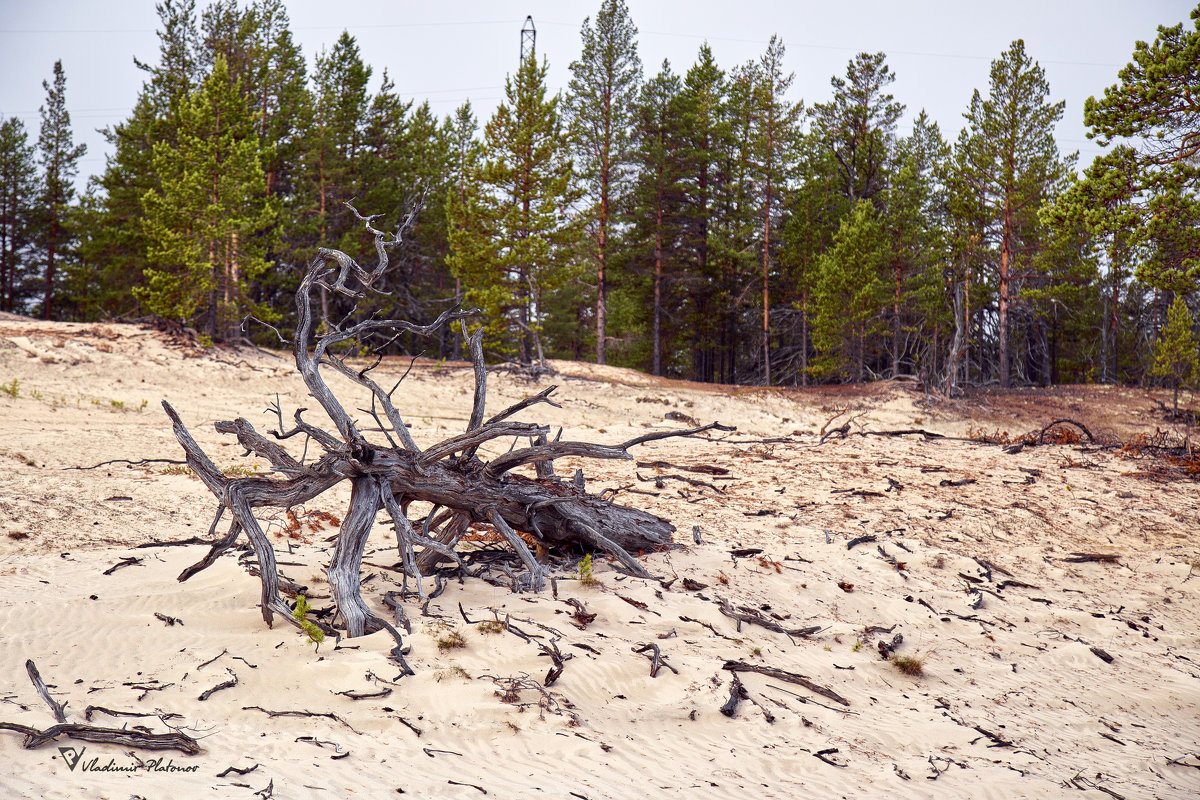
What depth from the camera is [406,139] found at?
3189cm

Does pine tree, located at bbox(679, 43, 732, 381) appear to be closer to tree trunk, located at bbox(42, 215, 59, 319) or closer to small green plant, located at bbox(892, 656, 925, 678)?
small green plant, located at bbox(892, 656, 925, 678)

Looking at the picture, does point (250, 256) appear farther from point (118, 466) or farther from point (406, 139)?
point (118, 466)

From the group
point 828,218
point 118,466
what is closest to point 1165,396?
point 828,218

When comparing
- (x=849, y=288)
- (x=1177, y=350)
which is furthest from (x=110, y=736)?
(x=1177, y=350)

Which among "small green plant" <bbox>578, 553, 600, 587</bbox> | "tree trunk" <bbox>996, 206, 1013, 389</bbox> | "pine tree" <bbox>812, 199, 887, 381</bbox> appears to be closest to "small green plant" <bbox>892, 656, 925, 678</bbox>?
"small green plant" <bbox>578, 553, 600, 587</bbox>

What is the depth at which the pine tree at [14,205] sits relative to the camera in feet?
109

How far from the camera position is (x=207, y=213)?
66.7ft

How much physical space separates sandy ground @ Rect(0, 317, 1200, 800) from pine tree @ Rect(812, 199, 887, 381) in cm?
1792

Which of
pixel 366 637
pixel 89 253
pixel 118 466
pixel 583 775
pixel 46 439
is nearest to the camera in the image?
pixel 583 775

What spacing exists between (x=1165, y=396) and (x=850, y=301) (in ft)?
32.4

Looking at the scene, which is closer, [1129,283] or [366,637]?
[366,637]

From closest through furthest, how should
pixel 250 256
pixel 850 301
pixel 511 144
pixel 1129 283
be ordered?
1. pixel 250 256
2. pixel 511 144
3. pixel 850 301
4. pixel 1129 283

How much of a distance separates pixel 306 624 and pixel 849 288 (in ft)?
86.0

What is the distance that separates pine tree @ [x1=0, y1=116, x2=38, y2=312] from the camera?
33.3 meters
